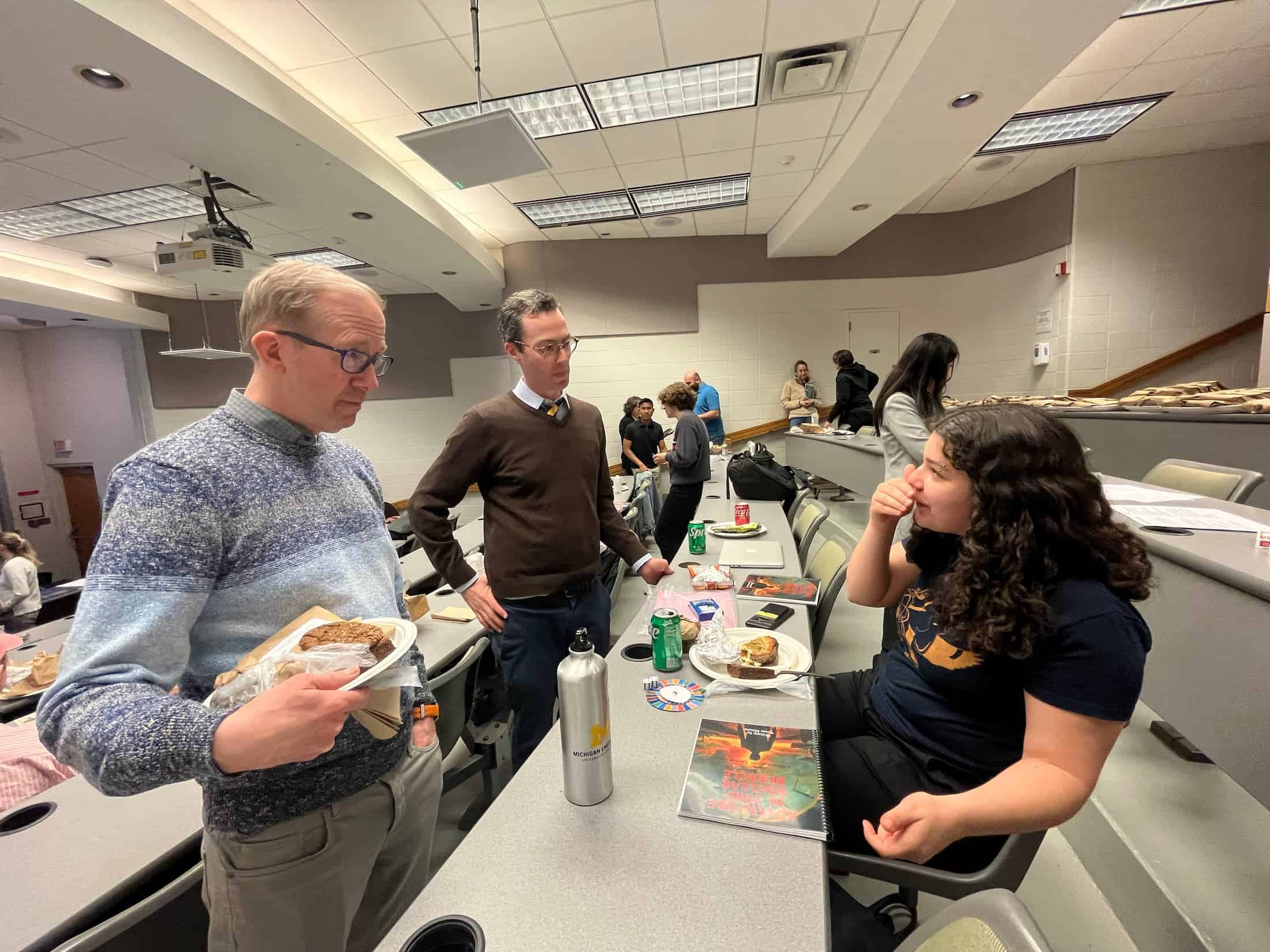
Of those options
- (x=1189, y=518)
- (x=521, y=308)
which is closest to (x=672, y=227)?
(x=521, y=308)

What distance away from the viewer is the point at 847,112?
13.3ft

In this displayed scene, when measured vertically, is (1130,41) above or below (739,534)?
above

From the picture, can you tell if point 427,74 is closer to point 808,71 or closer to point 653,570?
point 808,71

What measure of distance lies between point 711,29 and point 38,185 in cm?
519

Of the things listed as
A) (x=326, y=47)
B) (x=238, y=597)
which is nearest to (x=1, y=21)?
(x=326, y=47)

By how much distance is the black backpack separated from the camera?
146 inches

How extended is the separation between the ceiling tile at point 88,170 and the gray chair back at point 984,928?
5.82 meters

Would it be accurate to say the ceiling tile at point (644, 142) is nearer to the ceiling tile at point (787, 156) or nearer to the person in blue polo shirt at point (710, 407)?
the ceiling tile at point (787, 156)

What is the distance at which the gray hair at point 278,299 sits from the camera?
863 mm

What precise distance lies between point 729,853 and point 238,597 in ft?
2.81

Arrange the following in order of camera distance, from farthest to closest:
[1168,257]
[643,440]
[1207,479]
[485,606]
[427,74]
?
1. [643,440]
2. [1168,257]
3. [427,74]
4. [1207,479]
5. [485,606]

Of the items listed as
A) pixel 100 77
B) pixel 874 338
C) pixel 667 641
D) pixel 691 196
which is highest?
pixel 691 196

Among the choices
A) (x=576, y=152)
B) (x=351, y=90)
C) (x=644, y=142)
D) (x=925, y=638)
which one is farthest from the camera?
(x=576, y=152)

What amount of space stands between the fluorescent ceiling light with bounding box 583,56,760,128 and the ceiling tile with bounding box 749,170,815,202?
1.48 metres
